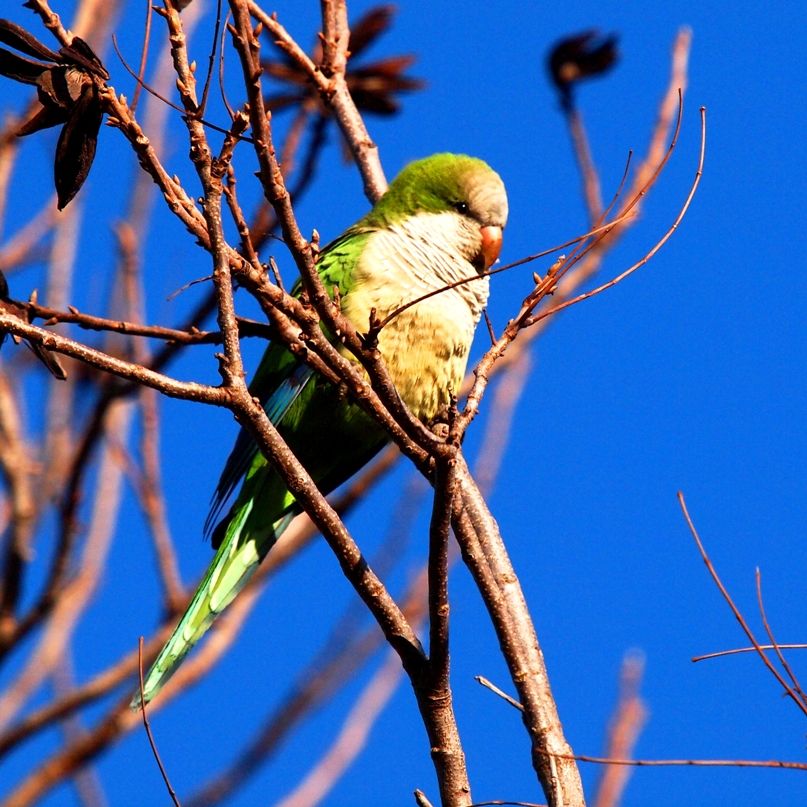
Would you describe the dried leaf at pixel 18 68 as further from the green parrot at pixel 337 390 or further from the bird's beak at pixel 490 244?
the bird's beak at pixel 490 244

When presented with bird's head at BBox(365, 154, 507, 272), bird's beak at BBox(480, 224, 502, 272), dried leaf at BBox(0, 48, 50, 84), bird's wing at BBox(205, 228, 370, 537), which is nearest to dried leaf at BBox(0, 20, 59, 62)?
dried leaf at BBox(0, 48, 50, 84)

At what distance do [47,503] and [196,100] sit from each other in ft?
10.8

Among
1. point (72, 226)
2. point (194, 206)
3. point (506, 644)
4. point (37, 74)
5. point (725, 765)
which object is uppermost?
point (72, 226)

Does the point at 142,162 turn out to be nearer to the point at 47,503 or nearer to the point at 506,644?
the point at 506,644

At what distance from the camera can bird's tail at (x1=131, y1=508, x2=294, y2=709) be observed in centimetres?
331

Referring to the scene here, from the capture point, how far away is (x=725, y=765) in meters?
1.82

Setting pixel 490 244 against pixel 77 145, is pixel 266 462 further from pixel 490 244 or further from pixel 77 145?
pixel 77 145

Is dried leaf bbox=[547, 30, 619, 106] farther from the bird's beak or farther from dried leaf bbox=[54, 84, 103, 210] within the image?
dried leaf bbox=[54, 84, 103, 210]

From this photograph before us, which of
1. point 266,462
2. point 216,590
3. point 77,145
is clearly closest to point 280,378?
point 266,462

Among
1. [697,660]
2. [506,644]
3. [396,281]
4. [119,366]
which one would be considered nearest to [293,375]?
[396,281]

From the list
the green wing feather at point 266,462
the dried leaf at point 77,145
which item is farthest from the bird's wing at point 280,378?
the dried leaf at point 77,145

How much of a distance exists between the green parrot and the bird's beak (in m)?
0.12

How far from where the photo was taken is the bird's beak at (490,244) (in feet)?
13.9

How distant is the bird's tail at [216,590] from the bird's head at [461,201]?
130 cm
